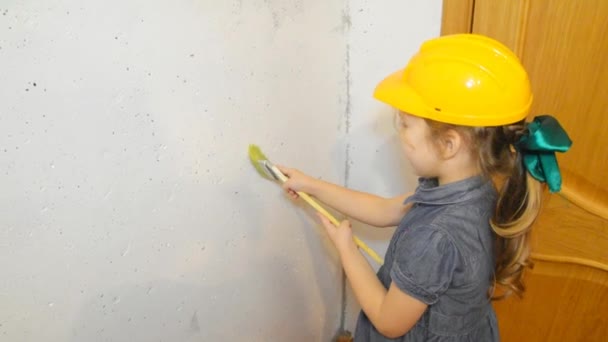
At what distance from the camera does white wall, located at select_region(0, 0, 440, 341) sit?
0.49m

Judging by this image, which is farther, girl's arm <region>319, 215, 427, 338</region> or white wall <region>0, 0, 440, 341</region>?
girl's arm <region>319, 215, 427, 338</region>

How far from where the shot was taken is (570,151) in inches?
35.4

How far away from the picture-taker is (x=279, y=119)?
83cm

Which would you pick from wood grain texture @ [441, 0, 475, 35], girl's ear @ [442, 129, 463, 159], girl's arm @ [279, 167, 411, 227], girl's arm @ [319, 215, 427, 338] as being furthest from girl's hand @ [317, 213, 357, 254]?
wood grain texture @ [441, 0, 475, 35]

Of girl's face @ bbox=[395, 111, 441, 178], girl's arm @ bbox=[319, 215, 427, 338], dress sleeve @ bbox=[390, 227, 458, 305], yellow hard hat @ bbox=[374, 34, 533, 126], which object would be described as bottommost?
girl's arm @ bbox=[319, 215, 427, 338]

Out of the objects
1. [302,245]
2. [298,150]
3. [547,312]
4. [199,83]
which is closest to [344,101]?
[298,150]

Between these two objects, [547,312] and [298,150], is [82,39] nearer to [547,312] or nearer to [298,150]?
[298,150]

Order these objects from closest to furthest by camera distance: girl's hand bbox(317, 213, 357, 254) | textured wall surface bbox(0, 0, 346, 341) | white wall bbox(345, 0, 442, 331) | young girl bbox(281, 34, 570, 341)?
textured wall surface bbox(0, 0, 346, 341)
young girl bbox(281, 34, 570, 341)
girl's hand bbox(317, 213, 357, 254)
white wall bbox(345, 0, 442, 331)

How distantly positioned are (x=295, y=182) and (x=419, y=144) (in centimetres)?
26

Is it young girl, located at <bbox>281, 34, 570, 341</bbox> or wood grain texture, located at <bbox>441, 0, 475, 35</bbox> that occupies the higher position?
wood grain texture, located at <bbox>441, 0, 475, 35</bbox>

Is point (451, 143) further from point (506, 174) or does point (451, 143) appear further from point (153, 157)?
point (153, 157)

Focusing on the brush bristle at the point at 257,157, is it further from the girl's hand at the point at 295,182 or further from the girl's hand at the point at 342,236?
the girl's hand at the point at 342,236

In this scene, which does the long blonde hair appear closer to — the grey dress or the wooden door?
the grey dress

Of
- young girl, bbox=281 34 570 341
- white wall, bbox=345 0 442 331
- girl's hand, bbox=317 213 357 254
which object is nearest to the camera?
young girl, bbox=281 34 570 341
